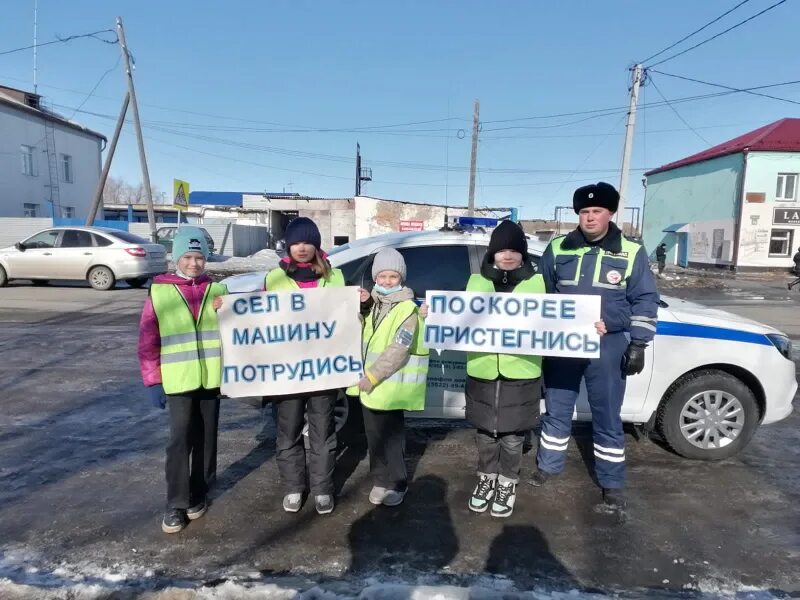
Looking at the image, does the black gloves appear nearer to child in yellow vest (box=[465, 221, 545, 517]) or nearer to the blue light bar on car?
child in yellow vest (box=[465, 221, 545, 517])

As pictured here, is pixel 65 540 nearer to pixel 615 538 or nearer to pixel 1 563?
pixel 1 563

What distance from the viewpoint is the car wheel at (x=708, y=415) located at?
13.0 ft

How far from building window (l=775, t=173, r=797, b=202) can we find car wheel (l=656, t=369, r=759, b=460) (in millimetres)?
30366

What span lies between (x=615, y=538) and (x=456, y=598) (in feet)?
3.70

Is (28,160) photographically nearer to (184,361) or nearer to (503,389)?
(184,361)

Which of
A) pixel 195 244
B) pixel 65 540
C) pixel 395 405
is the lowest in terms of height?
pixel 65 540

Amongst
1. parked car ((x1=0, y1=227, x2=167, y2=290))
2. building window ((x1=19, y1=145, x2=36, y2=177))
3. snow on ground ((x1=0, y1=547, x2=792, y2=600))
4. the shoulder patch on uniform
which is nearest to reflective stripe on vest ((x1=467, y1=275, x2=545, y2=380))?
the shoulder patch on uniform

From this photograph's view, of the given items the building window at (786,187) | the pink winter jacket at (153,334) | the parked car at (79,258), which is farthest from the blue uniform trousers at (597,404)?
the building window at (786,187)

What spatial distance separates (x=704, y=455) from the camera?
160 inches

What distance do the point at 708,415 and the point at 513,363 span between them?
1.83 metres

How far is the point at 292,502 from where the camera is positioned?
10.9 ft

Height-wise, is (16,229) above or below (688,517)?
above

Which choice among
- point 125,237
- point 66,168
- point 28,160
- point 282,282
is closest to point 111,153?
point 125,237

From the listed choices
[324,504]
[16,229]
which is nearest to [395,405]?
[324,504]
